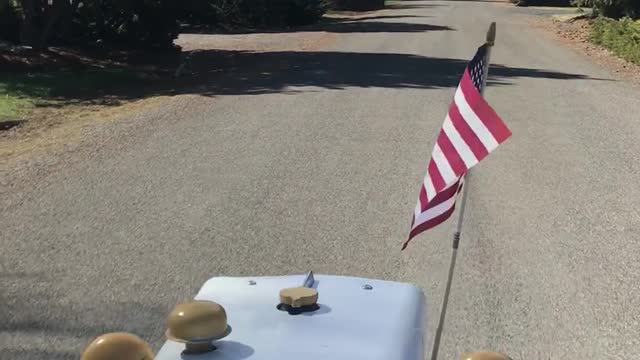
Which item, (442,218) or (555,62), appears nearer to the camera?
(442,218)

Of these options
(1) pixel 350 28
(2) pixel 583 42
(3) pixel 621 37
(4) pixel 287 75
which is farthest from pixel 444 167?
(1) pixel 350 28

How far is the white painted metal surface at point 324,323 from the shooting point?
2.38 meters

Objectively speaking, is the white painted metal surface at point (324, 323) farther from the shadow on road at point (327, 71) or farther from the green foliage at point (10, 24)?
the green foliage at point (10, 24)

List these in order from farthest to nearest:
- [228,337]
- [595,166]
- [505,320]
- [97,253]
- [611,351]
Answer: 1. [595,166]
2. [97,253]
3. [505,320]
4. [611,351]
5. [228,337]

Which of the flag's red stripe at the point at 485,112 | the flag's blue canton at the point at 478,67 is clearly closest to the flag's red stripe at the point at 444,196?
the flag's red stripe at the point at 485,112

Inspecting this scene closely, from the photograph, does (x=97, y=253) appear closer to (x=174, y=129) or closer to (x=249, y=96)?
(x=174, y=129)

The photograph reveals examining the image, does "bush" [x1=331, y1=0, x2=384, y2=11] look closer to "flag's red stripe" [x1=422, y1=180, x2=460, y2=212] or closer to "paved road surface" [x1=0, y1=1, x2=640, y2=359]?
"paved road surface" [x1=0, y1=1, x2=640, y2=359]

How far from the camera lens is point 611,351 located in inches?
198

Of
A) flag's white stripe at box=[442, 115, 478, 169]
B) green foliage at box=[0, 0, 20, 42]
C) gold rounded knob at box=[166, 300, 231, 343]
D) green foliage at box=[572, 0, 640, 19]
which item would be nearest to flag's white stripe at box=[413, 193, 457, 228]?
flag's white stripe at box=[442, 115, 478, 169]

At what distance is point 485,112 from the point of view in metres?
3.35

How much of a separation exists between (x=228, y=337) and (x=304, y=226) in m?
5.06

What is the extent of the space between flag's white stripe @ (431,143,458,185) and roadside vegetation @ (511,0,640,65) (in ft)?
65.4

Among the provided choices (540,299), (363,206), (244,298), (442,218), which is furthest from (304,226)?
(244,298)

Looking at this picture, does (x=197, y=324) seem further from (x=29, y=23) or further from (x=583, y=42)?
(x=583, y=42)
